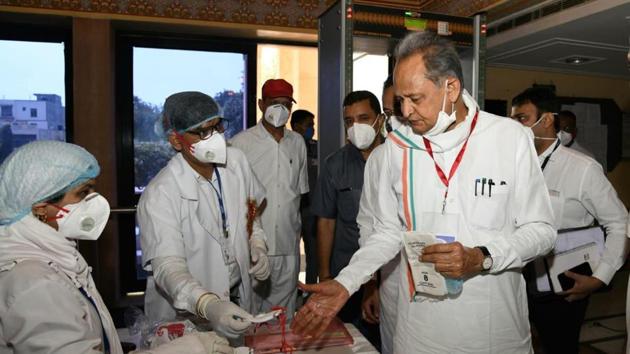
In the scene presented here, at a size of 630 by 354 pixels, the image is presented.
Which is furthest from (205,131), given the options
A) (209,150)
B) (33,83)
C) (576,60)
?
(576,60)

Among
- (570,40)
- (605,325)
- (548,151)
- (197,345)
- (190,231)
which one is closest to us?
(197,345)

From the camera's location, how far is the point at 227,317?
1.50 m

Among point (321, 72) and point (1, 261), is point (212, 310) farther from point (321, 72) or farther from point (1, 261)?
point (321, 72)

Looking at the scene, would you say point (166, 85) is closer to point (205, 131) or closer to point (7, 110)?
point (7, 110)

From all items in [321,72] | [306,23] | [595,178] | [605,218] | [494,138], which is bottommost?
[605,218]

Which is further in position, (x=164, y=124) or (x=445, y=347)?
(x=164, y=124)

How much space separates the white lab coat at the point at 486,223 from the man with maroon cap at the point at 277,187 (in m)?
1.81

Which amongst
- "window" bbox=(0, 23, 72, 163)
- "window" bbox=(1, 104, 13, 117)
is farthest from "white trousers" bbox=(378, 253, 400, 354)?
"window" bbox=(1, 104, 13, 117)

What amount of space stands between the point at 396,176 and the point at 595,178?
4.47 ft

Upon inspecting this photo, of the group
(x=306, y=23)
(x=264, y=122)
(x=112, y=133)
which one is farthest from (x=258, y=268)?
(x=306, y=23)

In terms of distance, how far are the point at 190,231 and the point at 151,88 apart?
3199mm

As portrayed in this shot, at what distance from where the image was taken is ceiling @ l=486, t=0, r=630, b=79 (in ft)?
11.9

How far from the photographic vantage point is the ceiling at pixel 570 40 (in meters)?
3.63

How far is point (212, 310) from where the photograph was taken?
5.12 feet
